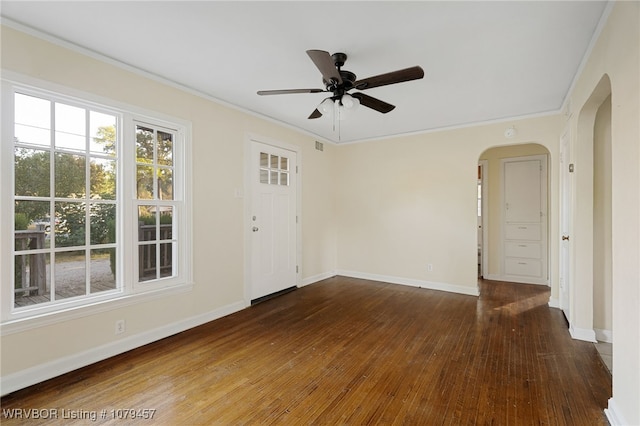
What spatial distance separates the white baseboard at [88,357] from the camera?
2070 mm

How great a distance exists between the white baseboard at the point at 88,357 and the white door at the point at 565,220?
4.11 metres

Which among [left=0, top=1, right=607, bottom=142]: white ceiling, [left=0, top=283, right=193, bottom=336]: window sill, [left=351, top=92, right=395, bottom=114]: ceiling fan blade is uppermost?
[left=0, top=1, right=607, bottom=142]: white ceiling

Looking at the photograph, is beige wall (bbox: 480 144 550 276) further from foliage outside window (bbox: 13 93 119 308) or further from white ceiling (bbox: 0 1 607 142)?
foliage outside window (bbox: 13 93 119 308)

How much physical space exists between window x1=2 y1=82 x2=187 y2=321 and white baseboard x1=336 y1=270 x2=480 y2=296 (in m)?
3.25

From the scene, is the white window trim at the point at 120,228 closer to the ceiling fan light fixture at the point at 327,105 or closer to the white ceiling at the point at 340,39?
the white ceiling at the point at 340,39

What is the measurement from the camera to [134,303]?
2.74 m

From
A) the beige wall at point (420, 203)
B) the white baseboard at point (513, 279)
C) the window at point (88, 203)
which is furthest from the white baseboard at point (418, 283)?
the window at point (88, 203)

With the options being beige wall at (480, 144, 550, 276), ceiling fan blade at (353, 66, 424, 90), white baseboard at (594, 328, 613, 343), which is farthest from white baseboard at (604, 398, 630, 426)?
beige wall at (480, 144, 550, 276)

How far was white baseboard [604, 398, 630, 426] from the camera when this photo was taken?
1.63 meters

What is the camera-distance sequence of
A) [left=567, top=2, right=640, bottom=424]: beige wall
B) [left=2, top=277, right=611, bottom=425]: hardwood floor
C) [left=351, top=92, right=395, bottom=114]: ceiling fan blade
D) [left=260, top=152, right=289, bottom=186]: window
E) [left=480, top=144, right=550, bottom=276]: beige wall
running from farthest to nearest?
[left=480, top=144, right=550, bottom=276]: beige wall → [left=260, top=152, right=289, bottom=186]: window → [left=351, top=92, right=395, bottom=114]: ceiling fan blade → [left=2, top=277, right=611, bottom=425]: hardwood floor → [left=567, top=2, right=640, bottom=424]: beige wall

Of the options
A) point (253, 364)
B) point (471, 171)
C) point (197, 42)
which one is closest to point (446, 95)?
point (471, 171)

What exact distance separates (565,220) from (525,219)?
1889mm

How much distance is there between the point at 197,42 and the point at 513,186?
539 centimetres

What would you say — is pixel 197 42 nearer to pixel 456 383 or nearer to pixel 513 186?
pixel 456 383
